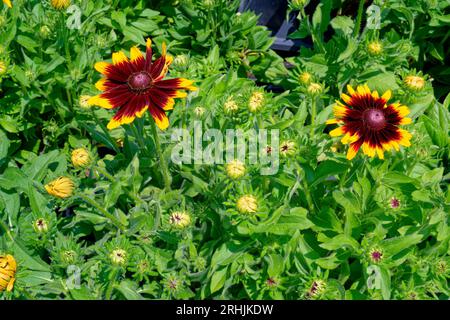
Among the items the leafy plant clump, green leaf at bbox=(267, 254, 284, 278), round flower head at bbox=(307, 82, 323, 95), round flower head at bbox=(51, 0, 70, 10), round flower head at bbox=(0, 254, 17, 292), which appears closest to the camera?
round flower head at bbox=(0, 254, 17, 292)

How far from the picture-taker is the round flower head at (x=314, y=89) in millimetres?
1927

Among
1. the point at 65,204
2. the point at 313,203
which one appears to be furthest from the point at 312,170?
the point at 65,204

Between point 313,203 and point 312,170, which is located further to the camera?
point 313,203

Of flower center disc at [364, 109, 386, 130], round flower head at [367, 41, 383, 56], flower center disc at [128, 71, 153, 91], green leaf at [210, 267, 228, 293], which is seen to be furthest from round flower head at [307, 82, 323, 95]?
green leaf at [210, 267, 228, 293]

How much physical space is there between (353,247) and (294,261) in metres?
0.24

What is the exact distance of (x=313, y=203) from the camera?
2.08m

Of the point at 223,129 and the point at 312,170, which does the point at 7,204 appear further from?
the point at 312,170

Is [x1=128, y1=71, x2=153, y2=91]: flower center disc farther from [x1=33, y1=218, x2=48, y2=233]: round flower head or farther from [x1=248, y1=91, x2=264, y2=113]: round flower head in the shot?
[x1=33, y1=218, x2=48, y2=233]: round flower head

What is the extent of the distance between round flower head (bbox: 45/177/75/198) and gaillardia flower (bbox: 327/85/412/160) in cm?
91

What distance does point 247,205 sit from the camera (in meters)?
1.64

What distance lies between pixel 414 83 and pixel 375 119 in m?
0.28

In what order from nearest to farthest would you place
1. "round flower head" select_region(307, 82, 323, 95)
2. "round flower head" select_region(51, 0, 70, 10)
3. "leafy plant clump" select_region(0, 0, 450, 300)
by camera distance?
1. "leafy plant clump" select_region(0, 0, 450, 300)
2. "round flower head" select_region(307, 82, 323, 95)
3. "round flower head" select_region(51, 0, 70, 10)

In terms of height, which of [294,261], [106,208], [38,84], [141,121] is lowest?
[294,261]

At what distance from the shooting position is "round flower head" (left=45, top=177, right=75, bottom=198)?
1.69 meters
